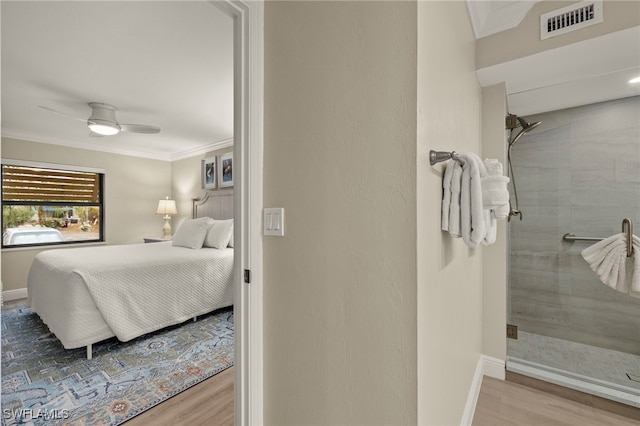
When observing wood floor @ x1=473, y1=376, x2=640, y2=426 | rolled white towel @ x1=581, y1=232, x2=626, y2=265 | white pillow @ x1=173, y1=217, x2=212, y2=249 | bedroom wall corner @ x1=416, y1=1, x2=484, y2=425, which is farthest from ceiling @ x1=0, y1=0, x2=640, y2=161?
wood floor @ x1=473, y1=376, x2=640, y2=426

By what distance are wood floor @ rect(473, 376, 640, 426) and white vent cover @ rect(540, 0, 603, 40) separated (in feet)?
6.81

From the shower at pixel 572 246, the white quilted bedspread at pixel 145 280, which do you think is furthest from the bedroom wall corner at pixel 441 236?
the white quilted bedspread at pixel 145 280

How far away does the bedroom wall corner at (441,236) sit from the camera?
1.02 m

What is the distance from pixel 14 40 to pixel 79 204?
A: 3.24 m

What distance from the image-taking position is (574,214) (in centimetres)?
212

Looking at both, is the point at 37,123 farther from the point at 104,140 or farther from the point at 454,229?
the point at 454,229

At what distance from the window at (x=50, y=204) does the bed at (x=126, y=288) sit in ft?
4.90

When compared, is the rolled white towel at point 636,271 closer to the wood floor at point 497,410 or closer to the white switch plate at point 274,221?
the wood floor at point 497,410

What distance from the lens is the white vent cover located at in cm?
150

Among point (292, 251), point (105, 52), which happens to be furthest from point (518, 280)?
point (105, 52)

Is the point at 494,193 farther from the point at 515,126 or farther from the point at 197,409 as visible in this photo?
the point at 197,409

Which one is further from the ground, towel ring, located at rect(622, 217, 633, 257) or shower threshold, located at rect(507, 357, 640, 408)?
towel ring, located at rect(622, 217, 633, 257)

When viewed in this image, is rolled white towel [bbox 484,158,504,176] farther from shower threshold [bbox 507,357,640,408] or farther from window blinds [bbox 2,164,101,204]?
window blinds [bbox 2,164,101,204]

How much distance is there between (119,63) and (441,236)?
268 centimetres
